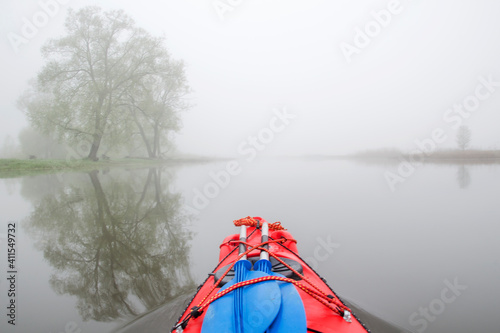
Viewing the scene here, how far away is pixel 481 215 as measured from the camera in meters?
4.90

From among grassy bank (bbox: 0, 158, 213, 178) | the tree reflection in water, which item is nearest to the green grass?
grassy bank (bbox: 0, 158, 213, 178)

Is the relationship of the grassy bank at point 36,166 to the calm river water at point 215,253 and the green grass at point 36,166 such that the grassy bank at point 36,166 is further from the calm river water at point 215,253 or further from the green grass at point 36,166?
the calm river water at point 215,253

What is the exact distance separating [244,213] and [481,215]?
15.8 feet

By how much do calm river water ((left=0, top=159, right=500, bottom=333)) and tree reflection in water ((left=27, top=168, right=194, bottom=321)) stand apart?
2 cm

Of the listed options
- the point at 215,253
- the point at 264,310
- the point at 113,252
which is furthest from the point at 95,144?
the point at 264,310

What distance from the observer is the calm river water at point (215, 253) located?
2.15m

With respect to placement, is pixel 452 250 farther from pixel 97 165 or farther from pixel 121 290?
pixel 97 165

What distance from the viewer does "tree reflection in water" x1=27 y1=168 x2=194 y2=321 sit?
230 cm

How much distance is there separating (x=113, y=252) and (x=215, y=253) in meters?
1.33

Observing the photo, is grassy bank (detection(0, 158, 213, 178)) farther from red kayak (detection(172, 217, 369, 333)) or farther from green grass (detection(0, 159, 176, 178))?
red kayak (detection(172, 217, 369, 333))

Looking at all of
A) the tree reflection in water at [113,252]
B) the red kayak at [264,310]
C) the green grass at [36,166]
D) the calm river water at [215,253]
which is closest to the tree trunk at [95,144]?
the green grass at [36,166]

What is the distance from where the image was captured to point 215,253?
11.3 feet

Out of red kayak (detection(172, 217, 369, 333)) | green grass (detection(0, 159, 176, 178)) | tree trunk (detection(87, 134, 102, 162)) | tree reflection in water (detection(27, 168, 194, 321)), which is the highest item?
tree trunk (detection(87, 134, 102, 162))

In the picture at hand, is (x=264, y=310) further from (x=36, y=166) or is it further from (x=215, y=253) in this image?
(x=36, y=166)
